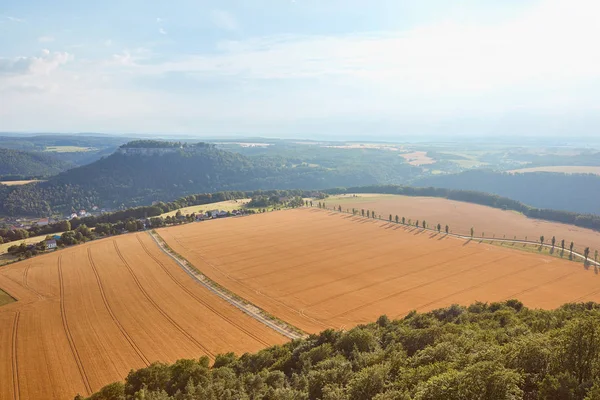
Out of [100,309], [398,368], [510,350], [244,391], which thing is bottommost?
[100,309]

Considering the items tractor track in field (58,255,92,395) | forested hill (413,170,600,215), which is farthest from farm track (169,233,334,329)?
forested hill (413,170,600,215)

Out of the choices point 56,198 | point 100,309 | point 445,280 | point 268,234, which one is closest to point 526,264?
point 445,280

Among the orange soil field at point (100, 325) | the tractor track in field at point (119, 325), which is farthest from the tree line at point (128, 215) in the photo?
the tractor track in field at point (119, 325)

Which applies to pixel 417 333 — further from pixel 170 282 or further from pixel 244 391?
pixel 170 282

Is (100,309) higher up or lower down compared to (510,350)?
lower down

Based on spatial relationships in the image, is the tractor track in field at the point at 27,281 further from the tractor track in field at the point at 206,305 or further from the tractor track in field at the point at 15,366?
the tractor track in field at the point at 206,305

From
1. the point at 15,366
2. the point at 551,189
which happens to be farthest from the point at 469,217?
the point at 15,366

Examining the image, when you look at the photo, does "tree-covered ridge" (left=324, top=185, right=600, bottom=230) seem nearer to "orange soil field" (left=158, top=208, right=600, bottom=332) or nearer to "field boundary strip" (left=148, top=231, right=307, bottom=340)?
"orange soil field" (left=158, top=208, right=600, bottom=332)
